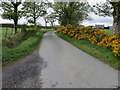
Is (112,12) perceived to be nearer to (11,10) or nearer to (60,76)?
(60,76)

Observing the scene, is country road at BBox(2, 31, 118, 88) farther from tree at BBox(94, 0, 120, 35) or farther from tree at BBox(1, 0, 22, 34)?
tree at BBox(1, 0, 22, 34)

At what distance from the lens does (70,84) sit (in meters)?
3.69

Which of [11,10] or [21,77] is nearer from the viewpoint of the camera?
[21,77]

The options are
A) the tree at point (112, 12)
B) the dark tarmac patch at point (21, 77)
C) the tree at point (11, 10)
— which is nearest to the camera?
the dark tarmac patch at point (21, 77)

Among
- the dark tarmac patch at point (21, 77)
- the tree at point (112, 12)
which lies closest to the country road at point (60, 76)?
the dark tarmac patch at point (21, 77)

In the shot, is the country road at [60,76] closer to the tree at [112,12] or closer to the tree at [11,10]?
the tree at [112,12]

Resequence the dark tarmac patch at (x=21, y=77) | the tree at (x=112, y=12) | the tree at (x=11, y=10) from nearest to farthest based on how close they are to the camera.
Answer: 1. the dark tarmac patch at (x=21, y=77)
2. the tree at (x=112, y=12)
3. the tree at (x=11, y=10)

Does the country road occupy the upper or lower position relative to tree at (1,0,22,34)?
lower

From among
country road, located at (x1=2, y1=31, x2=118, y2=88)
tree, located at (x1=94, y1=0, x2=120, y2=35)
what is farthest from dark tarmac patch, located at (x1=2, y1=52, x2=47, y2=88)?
tree, located at (x1=94, y1=0, x2=120, y2=35)

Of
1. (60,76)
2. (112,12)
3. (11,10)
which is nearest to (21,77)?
(60,76)

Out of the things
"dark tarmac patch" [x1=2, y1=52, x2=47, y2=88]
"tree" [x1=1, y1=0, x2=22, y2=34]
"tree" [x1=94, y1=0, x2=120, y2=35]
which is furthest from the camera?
"tree" [x1=1, y1=0, x2=22, y2=34]

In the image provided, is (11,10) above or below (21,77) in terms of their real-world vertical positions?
above

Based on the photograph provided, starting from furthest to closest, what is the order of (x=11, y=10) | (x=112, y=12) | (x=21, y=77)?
1. (x=11, y=10)
2. (x=112, y=12)
3. (x=21, y=77)

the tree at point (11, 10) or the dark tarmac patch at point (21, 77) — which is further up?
the tree at point (11, 10)
